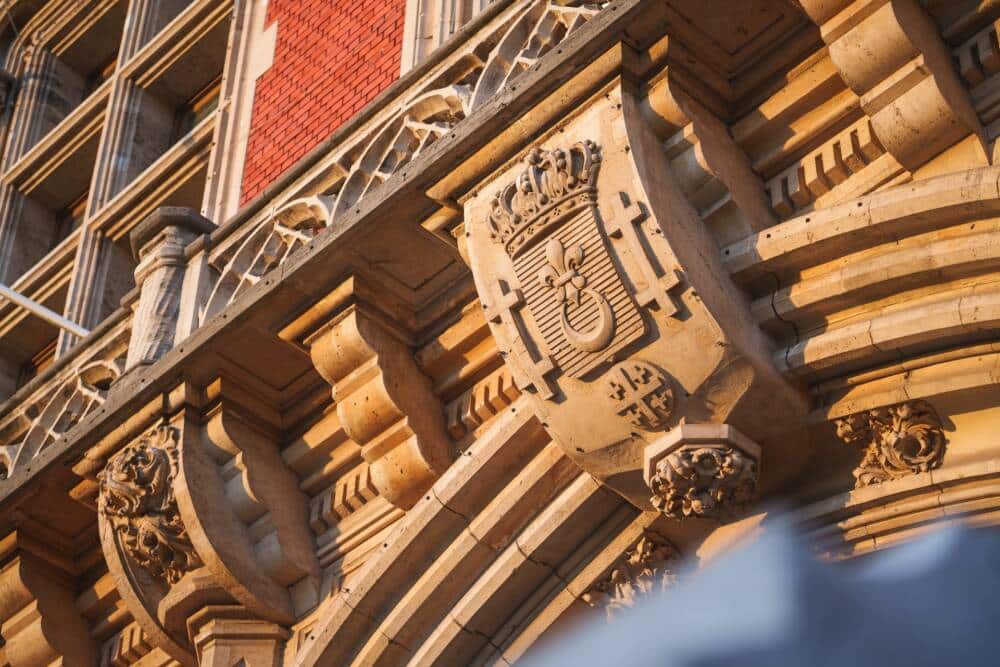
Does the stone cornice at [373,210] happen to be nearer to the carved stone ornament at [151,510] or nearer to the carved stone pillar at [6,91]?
the carved stone ornament at [151,510]

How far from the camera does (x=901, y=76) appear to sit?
674cm

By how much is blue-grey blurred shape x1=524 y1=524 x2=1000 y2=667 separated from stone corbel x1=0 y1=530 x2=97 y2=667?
299 cm

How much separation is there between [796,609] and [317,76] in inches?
201

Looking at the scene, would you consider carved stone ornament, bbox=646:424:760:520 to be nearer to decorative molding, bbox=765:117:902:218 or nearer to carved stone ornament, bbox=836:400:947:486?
carved stone ornament, bbox=836:400:947:486

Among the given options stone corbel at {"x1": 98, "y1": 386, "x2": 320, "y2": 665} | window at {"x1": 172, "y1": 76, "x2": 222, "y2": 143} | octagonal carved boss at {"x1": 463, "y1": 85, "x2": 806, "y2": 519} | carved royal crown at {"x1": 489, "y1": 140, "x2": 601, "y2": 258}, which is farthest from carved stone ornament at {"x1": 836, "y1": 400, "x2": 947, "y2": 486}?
window at {"x1": 172, "y1": 76, "x2": 222, "y2": 143}

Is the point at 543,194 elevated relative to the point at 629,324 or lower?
elevated

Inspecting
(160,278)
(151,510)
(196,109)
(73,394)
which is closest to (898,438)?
(151,510)

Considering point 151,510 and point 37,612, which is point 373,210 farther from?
point 37,612

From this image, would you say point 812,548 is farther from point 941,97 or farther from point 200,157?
point 200,157

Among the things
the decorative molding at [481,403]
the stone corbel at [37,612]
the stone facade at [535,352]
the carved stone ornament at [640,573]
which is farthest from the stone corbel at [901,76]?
the stone corbel at [37,612]

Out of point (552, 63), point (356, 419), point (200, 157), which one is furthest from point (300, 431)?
point (200, 157)

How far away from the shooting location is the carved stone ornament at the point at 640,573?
24.2ft

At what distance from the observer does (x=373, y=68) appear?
33.6 feet

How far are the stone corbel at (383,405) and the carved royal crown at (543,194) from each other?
39.6 inches
